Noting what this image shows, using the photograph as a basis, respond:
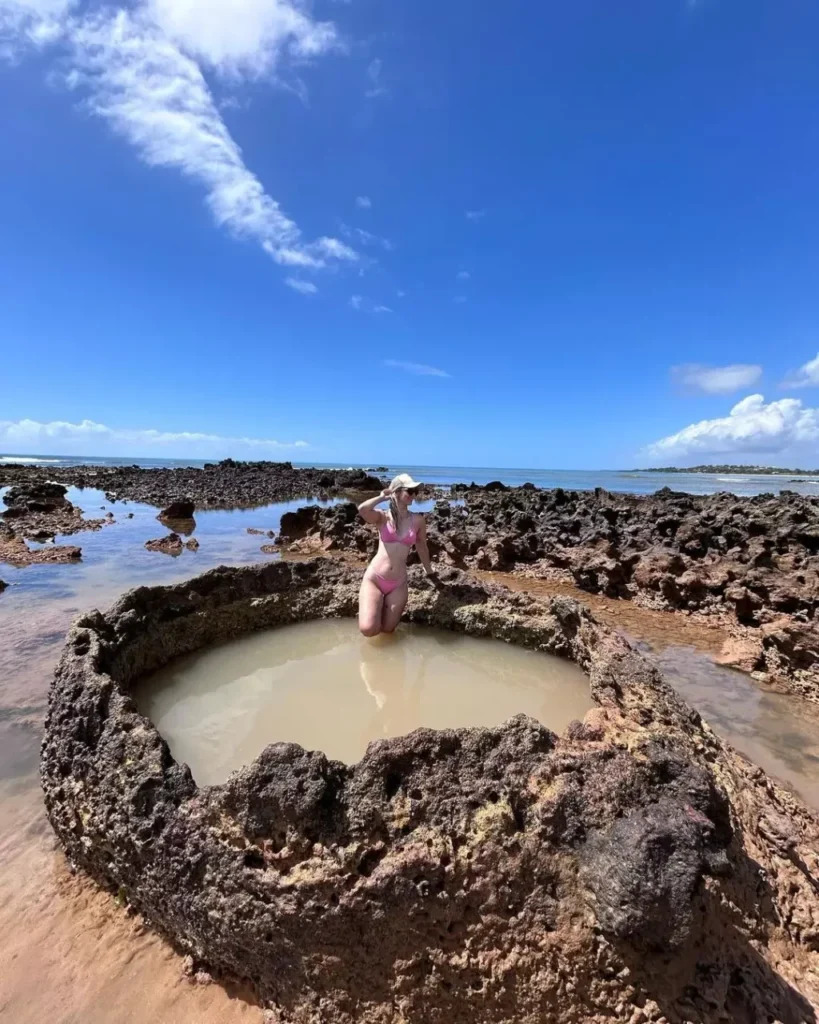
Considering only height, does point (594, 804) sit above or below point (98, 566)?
above

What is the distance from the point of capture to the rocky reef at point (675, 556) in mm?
5520

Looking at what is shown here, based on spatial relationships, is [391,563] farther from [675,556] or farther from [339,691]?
[675,556]

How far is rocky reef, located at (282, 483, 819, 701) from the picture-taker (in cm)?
552

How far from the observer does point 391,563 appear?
4480 millimetres

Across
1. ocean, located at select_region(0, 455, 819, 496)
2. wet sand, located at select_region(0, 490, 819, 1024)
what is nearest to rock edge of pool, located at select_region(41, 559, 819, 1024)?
wet sand, located at select_region(0, 490, 819, 1024)

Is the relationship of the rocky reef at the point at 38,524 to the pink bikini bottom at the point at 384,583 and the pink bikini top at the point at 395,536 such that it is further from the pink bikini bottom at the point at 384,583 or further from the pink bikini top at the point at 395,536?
the pink bikini bottom at the point at 384,583

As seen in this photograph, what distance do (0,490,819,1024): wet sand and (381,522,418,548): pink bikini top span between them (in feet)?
9.23

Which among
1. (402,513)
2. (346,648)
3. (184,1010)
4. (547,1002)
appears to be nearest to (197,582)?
(346,648)

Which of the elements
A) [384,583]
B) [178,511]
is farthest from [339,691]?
[178,511]

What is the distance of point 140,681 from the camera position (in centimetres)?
362

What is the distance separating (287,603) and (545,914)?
332cm

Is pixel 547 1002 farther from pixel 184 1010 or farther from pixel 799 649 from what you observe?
pixel 799 649

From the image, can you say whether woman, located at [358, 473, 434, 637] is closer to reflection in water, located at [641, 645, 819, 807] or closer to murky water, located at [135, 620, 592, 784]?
murky water, located at [135, 620, 592, 784]

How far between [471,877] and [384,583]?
2689 millimetres
